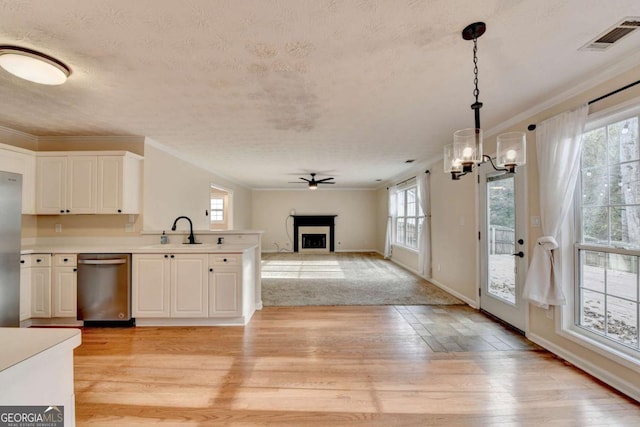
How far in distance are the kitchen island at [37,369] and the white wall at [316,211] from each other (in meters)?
9.10

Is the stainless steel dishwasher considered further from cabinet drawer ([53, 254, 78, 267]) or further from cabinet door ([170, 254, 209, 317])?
cabinet door ([170, 254, 209, 317])

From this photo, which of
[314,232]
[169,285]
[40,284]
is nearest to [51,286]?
[40,284]

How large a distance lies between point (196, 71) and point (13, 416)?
7.08ft

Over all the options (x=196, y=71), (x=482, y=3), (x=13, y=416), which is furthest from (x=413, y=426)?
(x=196, y=71)

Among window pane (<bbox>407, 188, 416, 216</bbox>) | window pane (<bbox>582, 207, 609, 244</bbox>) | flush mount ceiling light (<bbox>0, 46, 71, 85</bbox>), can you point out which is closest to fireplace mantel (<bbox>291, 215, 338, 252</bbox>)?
window pane (<bbox>407, 188, 416, 216</bbox>)

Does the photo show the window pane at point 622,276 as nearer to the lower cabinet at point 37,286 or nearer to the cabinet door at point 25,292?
the lower cabinet at point 37,286

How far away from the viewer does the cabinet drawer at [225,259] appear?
3377 millimetres

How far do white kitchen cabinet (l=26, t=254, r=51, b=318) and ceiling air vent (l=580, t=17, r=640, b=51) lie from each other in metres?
5.44

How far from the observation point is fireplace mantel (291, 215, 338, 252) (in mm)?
9992

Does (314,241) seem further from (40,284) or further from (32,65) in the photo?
(32,65)

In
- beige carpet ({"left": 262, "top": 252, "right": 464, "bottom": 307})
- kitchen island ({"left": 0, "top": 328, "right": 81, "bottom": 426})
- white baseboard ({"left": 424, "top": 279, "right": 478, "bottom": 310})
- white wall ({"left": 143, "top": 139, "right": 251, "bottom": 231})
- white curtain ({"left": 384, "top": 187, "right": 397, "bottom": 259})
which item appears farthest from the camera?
white curtain ({"left": 384, "top": 187, "right": 397, "bottom": 259})

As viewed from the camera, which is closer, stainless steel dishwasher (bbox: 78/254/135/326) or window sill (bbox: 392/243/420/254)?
stainless steel dishwasher (bbox: 78/254/135/326)

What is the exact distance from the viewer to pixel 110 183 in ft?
11.5

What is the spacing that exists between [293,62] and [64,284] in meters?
3.67
